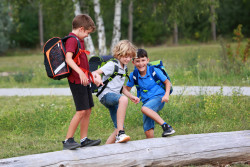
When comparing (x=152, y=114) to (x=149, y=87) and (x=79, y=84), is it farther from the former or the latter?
(x=79, y=84)

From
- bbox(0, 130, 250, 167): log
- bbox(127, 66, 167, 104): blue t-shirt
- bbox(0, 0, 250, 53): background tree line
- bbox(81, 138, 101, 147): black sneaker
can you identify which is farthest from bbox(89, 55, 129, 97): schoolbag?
bbox(0, 0, 250, 53): background tree line

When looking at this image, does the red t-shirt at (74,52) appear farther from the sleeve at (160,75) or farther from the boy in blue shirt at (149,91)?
the sleeve at (160,75)

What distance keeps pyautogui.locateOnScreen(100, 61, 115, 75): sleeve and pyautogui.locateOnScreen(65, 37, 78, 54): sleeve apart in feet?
1.56

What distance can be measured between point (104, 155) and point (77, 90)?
30.9 inches

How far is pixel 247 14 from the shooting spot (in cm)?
4500

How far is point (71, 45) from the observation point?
406 centimetres

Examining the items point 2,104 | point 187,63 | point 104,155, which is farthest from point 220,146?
point 187,63

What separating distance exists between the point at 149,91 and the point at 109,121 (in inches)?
78.7

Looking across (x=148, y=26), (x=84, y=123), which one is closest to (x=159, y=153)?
(x=84, y=123)

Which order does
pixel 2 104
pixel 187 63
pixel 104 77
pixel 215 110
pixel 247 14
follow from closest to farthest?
1. pixel 104 77
2. pixel 215 110
3. pixel 2 104
4. pixel 187 63
5. pixel 247 14

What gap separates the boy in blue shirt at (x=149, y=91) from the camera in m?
Answer: 4.64

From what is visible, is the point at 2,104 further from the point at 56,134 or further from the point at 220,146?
the point at 220,146

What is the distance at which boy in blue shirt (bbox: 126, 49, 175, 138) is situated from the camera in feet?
15.2

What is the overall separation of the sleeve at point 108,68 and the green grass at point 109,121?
1676mm
